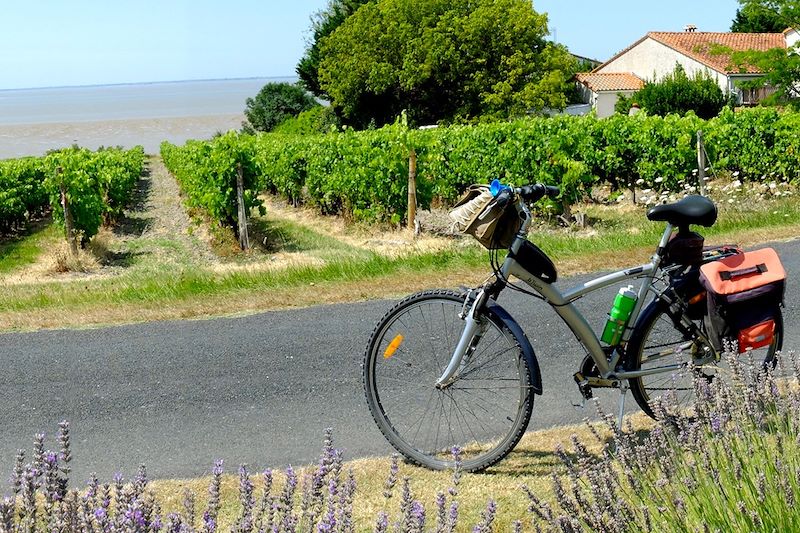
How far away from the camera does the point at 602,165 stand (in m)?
19.4

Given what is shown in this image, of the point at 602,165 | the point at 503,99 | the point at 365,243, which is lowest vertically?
the point at 365,243

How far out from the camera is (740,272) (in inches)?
152

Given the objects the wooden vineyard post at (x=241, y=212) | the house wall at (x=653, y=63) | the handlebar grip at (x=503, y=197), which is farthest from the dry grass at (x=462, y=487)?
the house wall at (x=653, y=63)

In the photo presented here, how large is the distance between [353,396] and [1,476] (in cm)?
209

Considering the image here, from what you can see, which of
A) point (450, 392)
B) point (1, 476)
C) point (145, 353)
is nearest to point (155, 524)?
point (450, 392)

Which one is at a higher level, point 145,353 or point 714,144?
point 714,144

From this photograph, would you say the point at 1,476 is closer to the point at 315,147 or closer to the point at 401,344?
the point at 401,344

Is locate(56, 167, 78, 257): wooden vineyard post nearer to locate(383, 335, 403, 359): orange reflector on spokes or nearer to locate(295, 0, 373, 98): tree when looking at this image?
locate(383, 335, 403, 359): orange reflector on spokes

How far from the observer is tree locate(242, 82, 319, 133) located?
74938mm

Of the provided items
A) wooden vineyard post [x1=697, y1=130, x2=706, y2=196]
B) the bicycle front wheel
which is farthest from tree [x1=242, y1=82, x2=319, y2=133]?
the bicycle front wheel

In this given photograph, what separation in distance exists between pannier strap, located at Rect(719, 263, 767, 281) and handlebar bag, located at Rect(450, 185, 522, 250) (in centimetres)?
97

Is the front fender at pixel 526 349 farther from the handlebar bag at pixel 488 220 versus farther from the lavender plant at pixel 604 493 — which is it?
the lavender plant at pixel 604 493

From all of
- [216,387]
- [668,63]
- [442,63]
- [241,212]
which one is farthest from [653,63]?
[216,387]

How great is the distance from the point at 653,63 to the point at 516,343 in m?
70.8
